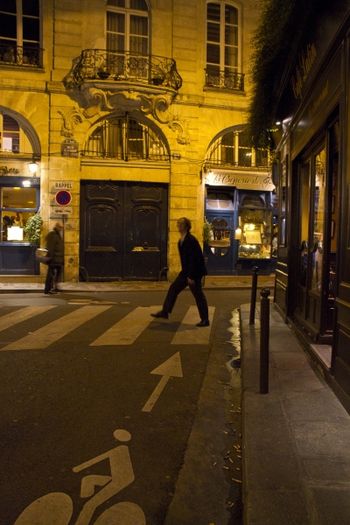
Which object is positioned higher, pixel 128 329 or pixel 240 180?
pixel 240 180

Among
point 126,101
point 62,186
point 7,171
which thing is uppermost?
point 126,101

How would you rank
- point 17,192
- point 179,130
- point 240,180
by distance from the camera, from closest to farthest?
point 17,192
point 179,130
point 240,180

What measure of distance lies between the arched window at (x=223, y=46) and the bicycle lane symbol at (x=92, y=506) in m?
17.3

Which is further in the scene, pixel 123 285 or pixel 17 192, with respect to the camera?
pixel 17 192

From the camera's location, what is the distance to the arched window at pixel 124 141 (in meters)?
17.9

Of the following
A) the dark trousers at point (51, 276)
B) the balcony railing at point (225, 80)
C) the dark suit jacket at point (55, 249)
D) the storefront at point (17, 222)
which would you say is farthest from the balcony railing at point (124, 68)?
the dark trousers at point (51, 276)

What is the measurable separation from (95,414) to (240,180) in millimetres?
15345

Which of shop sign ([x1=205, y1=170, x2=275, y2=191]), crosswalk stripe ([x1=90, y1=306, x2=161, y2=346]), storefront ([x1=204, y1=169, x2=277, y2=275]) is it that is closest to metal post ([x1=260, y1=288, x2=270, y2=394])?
crosswalk stripe ([x1=90, y1=306, x2=161, y2=346])

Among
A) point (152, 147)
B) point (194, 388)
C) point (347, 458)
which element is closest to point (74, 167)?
point (152, 147)

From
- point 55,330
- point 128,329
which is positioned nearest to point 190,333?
point 128,329

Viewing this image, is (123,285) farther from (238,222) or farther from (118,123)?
(118,123)

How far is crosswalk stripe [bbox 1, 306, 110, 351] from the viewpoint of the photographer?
23.6 ft

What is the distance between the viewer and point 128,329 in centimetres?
852

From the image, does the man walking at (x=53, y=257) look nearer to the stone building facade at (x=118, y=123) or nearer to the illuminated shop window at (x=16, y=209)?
the stone building facade at (x=118, y=123)
